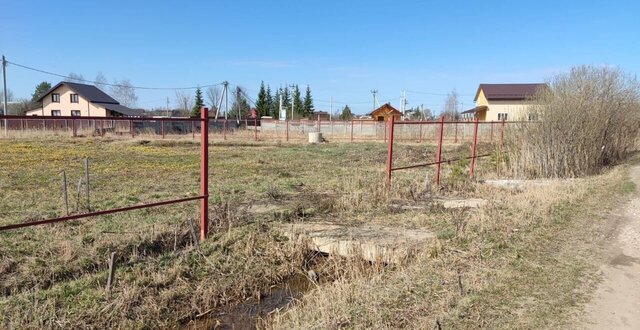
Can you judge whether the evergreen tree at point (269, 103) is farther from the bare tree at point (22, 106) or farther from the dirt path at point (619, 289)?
the dirt path at point (619, 289)

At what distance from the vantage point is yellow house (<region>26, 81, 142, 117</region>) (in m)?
56.2

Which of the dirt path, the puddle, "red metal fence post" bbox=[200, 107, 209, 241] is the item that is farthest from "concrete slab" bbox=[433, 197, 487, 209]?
"red metal fence post" bbox=[200, 107, 209, 241]

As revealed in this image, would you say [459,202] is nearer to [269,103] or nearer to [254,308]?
[254,308]

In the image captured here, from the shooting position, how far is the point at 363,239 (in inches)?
259

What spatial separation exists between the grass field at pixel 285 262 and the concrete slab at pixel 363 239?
232 millimetres

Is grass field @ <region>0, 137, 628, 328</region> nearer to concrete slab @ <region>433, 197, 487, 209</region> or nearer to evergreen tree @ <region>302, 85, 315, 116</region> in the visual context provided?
concrete slab @ <region>433, 197, 487, 209</region>

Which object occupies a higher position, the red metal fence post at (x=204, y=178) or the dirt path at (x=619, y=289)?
the red metal fence post at (x=204, y=178)

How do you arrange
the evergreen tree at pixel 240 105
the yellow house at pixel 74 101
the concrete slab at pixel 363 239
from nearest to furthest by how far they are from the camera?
1. the concrete slab at pixel 363 239
2. the yellow house at pixel 74 101
3. the evergreen tree at pixel 240 105

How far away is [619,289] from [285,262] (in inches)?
151

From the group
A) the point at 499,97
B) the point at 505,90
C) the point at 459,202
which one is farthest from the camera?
the point at 505,90

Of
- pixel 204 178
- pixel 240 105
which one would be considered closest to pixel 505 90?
pixel 240 105

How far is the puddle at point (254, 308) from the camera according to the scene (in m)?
4.74

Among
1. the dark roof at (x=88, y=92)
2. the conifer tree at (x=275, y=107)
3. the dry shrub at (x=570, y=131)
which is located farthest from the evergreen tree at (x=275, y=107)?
the dry shrub at (x=570, y=131)

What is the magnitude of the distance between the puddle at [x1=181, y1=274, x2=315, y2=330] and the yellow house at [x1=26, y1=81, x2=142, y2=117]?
5694 cm
